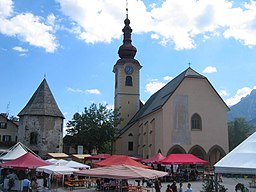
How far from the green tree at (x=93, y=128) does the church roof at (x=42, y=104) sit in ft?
12.4

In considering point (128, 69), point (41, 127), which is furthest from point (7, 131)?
point (128, 69)

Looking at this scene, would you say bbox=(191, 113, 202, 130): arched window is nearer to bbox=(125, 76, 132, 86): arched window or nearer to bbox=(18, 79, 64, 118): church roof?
bbox=(18, 79, 64, 118): church roof

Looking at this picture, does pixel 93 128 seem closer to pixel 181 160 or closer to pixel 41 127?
pixel 41 127

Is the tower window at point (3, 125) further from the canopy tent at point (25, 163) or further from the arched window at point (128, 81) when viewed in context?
the canopy tent at point (25, 163)

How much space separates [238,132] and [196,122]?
3323 cm

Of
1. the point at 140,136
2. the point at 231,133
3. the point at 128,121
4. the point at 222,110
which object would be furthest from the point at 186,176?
the point at 231,133

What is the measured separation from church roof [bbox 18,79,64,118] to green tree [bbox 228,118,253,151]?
4052cm

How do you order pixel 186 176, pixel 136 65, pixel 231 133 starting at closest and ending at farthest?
pixel 186 176
pixel 136 65
pixel 231 133

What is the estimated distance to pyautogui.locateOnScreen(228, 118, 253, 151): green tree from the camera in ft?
234

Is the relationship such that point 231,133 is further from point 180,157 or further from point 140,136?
point 180,157

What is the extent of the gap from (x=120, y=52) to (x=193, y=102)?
21141mm

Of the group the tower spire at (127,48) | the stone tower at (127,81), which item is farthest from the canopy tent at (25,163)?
the tower spire at (127,48)

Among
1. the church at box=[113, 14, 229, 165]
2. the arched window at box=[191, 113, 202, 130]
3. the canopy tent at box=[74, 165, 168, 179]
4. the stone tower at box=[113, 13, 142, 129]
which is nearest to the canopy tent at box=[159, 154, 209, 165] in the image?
the church at box=[113, 14, 229, 165]

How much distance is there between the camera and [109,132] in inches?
1925
